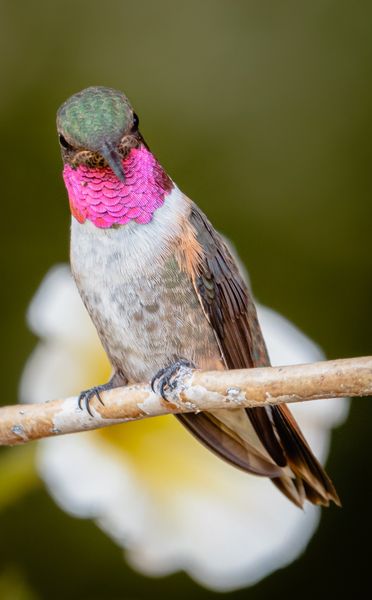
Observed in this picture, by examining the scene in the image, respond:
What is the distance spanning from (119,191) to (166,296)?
0.55ft

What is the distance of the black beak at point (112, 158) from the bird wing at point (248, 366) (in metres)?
0.24

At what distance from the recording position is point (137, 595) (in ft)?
5.39

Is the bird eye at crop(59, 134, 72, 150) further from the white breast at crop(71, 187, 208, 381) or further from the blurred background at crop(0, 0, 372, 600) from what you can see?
the blurred background at crop(0, 0, 372, 600)

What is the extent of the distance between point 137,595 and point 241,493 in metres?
0.32

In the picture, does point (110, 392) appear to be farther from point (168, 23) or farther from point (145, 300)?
point (168, 23)

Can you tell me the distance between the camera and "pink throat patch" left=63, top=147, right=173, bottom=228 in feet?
3.48

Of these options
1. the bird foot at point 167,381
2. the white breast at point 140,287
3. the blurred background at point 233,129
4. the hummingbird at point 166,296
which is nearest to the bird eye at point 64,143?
the hummingbird at point 166,296

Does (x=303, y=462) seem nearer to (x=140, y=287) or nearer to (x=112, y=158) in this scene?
(x=140, y=287)

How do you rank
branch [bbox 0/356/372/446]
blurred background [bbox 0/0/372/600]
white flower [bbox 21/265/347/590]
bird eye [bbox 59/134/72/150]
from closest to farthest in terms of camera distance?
1. branch [bbox 0/356/372/446]
2. bird eye [bbox 59/134/72/150]
3. white flower [bbox 21/265/347/590]
4. blurred background [bbox 0/0/372/600]

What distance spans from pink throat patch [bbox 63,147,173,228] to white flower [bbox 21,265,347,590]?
0.37 meters

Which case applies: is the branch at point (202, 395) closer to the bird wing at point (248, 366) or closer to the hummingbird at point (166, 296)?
the hummingbird at point (166, 296)

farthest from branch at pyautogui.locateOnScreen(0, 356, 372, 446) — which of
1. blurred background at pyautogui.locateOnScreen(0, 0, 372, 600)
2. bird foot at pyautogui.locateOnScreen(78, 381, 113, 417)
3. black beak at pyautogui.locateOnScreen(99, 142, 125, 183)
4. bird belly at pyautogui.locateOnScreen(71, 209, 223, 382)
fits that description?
blurred background at pyautogui.locateOnScreen(0, 0, 372, 600)

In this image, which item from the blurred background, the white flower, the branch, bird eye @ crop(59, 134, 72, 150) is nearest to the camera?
the branch

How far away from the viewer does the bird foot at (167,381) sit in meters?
1.05
